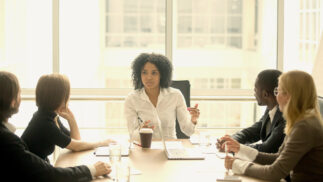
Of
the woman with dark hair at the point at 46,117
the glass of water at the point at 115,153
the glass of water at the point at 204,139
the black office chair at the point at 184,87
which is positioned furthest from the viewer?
the black office chair at the point at 184,87

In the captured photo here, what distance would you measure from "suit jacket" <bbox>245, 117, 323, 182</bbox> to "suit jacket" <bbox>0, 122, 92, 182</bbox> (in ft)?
2.94

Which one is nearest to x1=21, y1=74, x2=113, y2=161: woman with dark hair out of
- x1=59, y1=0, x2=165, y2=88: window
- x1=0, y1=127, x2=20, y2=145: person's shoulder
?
x1=0, y1=127, x2=20, y2=145: person's shoulder

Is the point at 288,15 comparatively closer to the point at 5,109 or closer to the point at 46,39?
the point at 46,39

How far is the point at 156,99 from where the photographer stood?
3902 mm

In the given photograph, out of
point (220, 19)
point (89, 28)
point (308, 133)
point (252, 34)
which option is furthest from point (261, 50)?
point (308, 133)

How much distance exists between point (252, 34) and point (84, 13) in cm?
181

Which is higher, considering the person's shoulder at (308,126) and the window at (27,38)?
the window at (27,38)

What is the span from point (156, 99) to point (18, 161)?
1.74 meters

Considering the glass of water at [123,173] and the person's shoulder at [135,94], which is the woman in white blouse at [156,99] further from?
the glass of water at [123,173]

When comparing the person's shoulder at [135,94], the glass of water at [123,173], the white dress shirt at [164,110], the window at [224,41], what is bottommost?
the glass of water at [123,173]

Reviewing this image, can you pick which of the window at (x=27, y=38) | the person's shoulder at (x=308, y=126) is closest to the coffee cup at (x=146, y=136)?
the person's shoulder at (x=308, y=126)

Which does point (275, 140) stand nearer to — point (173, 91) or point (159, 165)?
point (159, 165)

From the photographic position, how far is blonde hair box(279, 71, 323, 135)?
2.46 metres

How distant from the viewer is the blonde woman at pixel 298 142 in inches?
94.4
